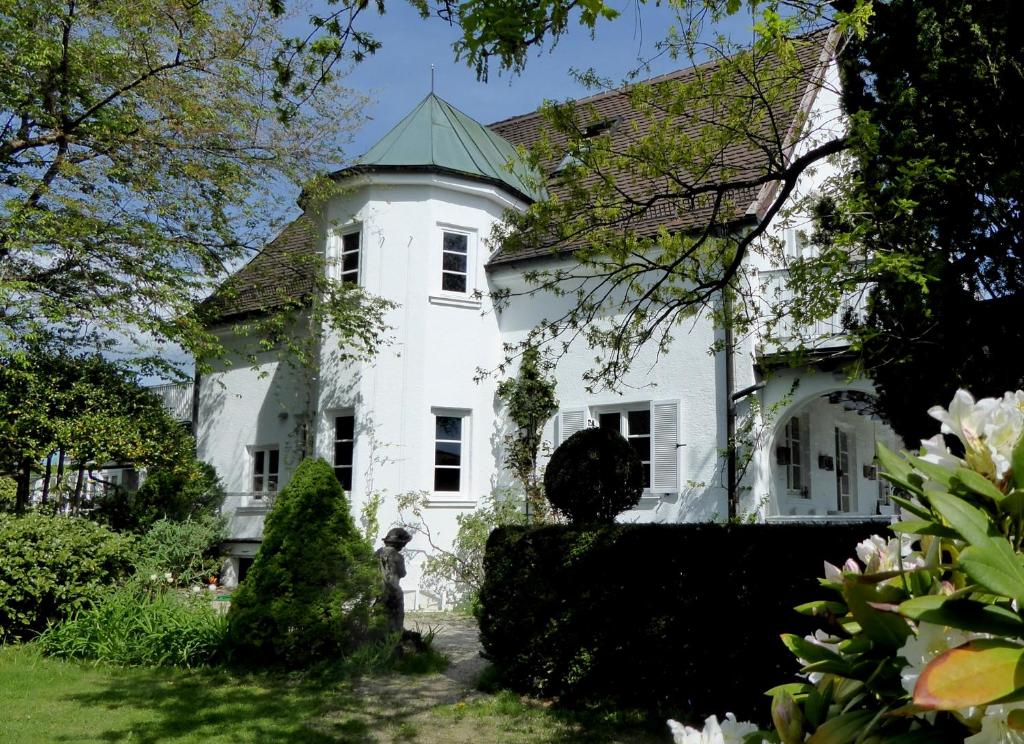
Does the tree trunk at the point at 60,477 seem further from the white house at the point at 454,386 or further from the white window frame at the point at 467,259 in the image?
the white window frame at the point at 467,259

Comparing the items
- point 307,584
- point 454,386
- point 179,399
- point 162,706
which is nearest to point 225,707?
point 162,706

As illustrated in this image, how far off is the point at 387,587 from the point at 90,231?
701 cm

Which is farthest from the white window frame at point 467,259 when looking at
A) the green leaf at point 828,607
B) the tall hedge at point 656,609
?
the green leaf at point 828,607

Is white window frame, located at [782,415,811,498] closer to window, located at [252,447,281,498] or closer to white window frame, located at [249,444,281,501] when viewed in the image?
white window frame, located at [249,444,281,501]

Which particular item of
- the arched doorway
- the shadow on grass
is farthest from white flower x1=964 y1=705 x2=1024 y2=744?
the arched doorway

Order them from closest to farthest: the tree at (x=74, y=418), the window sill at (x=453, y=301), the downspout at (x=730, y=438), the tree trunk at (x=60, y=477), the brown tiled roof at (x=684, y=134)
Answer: the brown tiled roof at (x=684, y=134) < the downspout at (x=730, y=438) < the tree at (x=74, y=418) < the tree trunk at (x=60, y=477) < the window sill at (x=453, y=301)

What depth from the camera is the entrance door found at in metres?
17.0

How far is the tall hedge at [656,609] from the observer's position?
6.49 metres

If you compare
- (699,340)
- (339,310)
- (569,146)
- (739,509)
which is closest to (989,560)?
(569,146)

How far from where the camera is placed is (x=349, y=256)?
54.7ft

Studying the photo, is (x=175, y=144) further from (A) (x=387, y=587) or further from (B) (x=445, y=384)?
(A) (x=387, y=587)

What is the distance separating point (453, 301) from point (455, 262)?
0.95m

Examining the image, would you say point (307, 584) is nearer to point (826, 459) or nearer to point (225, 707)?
point (225, 707)

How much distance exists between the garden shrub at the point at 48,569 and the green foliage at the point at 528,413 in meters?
6.71
